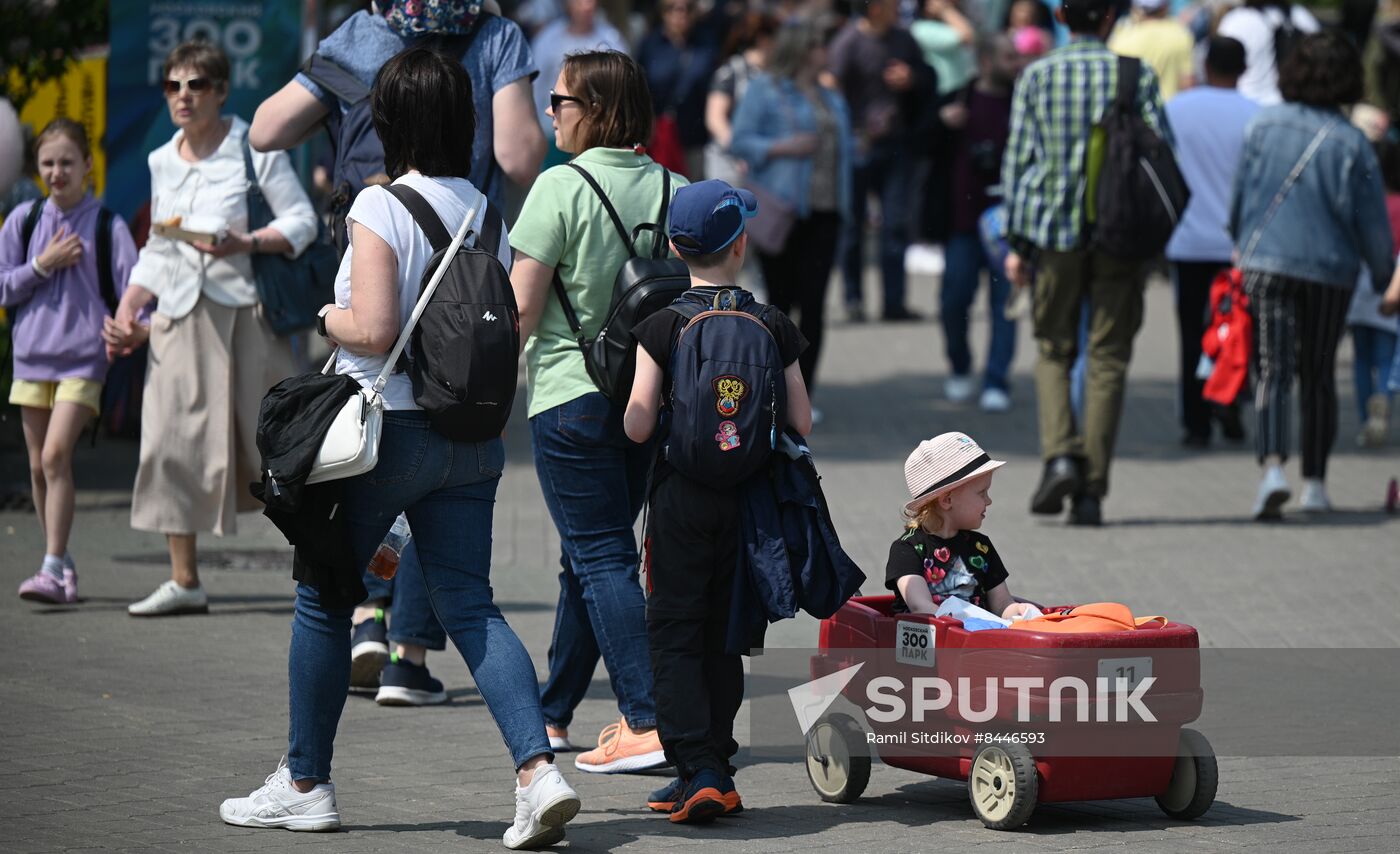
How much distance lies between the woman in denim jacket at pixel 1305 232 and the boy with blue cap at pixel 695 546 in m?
5.30

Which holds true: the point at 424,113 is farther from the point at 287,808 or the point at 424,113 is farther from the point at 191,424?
the point at 191,424

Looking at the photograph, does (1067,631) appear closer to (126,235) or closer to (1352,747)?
(1352,747)

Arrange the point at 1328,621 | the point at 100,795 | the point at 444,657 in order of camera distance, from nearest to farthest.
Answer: the point at 100,795, the point at 444,657, the point at 1328,621

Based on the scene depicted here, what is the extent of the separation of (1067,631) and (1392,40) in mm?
14012

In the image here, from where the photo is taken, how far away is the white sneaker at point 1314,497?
10383mm

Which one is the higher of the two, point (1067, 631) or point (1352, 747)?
point (1067, 631)

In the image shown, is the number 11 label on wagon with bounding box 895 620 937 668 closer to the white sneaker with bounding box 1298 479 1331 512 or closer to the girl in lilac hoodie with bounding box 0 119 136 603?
the girl in lilac hoodie with bounding box 0 119 136 603

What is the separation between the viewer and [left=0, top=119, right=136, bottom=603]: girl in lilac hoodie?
8062 mm

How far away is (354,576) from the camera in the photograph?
5.14 meters

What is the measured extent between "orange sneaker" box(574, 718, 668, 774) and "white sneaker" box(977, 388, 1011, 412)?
309 inches

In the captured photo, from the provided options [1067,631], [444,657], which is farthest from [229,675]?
[1067,631]

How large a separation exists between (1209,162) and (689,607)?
781cm

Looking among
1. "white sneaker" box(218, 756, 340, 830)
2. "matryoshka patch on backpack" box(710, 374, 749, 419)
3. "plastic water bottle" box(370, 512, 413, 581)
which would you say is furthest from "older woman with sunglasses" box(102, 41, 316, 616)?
"matryoshka patch on backpack" box(710, 374, 749, 419)

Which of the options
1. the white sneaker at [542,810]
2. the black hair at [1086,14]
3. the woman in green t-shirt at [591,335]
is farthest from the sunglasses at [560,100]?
the black hair at [1086,14]
